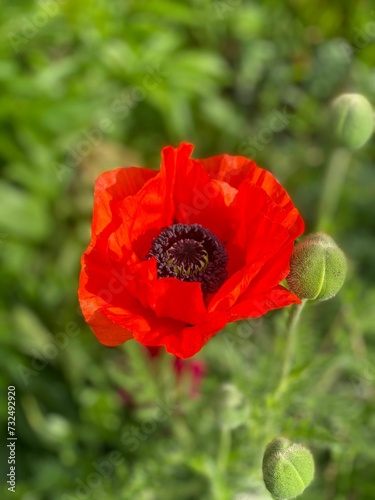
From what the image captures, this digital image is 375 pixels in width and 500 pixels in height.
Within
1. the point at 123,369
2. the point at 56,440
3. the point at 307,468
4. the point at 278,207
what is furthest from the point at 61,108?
the point at 307,468

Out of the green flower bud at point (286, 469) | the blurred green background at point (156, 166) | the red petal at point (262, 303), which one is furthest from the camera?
the blurred green background at point (156, 166)

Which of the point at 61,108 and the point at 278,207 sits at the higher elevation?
the point at 61,108

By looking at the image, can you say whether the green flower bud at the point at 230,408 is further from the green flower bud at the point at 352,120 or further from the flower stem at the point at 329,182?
the green flower bud at the point at 352,120

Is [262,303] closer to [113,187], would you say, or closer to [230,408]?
[113,187]

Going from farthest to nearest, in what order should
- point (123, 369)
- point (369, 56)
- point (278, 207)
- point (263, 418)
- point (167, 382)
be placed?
point (369, 56) → point (123, 369) → point (167, 382) → point (263, 418) → point (278, 207)

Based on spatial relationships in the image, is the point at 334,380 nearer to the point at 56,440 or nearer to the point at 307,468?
the point at 56,440

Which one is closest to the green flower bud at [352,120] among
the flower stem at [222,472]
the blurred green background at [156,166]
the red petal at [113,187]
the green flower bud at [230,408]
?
the blurred green background at [156,166]
